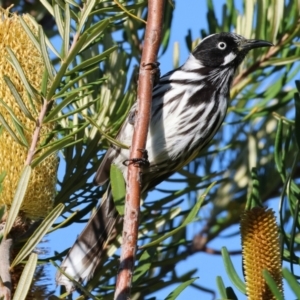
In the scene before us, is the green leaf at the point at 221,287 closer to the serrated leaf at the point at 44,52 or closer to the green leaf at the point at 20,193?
the green leaf at the point at 20,193

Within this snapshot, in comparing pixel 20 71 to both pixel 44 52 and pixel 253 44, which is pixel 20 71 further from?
pixel 253 44

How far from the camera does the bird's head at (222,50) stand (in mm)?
2697

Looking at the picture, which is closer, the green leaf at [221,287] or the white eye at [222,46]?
the green leaf at [221,287]

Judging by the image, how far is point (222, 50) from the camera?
3152 mm

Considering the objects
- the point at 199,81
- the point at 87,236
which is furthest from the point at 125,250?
the point at 199,81

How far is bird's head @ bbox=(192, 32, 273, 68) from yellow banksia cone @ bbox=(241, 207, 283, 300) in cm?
131

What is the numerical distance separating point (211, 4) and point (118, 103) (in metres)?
0.54

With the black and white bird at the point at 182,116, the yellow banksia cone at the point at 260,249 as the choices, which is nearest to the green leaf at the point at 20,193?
the yellow banksia cone at the point at 260,249

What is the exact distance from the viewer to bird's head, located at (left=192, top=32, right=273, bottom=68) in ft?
8.85

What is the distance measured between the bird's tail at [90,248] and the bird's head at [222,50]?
0.73m

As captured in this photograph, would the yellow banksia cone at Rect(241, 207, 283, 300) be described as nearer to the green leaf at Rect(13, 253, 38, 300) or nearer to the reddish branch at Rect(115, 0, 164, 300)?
the reddish branch at Rect(115, 0, 164, 300)

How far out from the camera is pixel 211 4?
2.43 m

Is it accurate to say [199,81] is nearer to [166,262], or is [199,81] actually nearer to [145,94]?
[166,262]

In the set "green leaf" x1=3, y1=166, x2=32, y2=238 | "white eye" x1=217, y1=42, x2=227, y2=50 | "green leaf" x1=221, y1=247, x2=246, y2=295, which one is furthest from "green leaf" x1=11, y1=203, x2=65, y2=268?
"white eye" x1=217, y1=42, x2=227, y2=50
